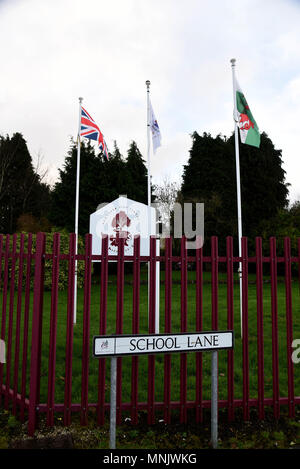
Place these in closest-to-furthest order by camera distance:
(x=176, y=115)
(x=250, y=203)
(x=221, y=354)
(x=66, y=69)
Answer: (x=221, y=354), (x=66, y=69), (x=176, y=115), (x=250, y=203)

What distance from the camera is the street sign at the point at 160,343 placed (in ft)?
9.04

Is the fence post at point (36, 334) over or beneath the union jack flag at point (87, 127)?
beneath

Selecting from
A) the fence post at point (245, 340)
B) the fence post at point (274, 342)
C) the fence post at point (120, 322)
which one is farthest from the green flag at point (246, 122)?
the fence post at point (120, 322)

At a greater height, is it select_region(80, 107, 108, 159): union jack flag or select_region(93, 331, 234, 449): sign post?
select_region(80, 107, 108, 159): union jack flag

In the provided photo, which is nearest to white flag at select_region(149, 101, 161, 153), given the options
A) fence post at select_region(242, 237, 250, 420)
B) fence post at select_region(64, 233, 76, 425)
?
fence post at select_region(242, 237, 250, 420)

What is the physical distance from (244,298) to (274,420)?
1.27m

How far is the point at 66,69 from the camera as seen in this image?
30.7 ft

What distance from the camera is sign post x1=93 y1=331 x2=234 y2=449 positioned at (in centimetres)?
271

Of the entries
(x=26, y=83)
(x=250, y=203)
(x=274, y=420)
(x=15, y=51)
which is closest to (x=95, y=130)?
(x=15, y=51)

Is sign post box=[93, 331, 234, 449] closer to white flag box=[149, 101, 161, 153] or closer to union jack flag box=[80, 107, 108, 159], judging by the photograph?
white flag box=[149, 101, 161, 153]

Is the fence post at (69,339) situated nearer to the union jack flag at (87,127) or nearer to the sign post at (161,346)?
the sign post at (161,346)
